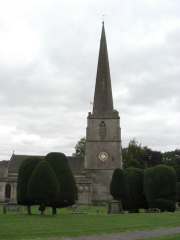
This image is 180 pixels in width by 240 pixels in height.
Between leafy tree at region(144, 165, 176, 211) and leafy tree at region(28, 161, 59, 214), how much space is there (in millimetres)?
11928

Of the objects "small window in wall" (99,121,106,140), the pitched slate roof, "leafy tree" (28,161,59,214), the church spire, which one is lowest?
"leafy tree" (28,161,59,214)

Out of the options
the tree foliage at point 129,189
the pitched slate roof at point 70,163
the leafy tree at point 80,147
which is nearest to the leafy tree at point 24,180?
the tree foliage at point 129,189

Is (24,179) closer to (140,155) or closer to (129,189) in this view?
(129,189)

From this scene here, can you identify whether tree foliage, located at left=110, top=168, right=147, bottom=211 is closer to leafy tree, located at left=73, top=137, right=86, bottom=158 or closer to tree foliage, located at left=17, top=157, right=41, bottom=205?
tree foliage, located at left=17, top=157, right=41, bottom=205

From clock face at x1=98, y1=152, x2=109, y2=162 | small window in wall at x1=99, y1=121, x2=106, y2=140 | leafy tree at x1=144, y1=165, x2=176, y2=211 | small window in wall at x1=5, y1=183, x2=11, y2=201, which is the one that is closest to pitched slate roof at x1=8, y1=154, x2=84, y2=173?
small window in wall at x1=5, y1=183, x2=11, y2=201

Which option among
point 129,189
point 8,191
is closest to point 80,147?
point 8,191

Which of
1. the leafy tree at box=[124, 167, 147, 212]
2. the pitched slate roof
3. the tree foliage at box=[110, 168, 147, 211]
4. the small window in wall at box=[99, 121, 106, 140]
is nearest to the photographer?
the tree foliage at box=[110, 168, 147, 211]

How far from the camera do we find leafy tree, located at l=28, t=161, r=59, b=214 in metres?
35.4

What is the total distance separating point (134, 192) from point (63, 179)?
1123 cm

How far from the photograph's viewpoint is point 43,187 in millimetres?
35438

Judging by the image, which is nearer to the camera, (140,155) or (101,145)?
(101,145)

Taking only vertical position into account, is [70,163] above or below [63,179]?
above

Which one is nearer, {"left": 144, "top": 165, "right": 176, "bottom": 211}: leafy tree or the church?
{"left": 144, "top": 165, "right": 176, "bottom": 211}: leafy tree

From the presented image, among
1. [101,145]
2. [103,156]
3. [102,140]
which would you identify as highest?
[102,140]
